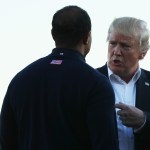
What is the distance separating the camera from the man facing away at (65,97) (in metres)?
2.29

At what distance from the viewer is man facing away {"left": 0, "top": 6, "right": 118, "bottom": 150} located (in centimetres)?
229

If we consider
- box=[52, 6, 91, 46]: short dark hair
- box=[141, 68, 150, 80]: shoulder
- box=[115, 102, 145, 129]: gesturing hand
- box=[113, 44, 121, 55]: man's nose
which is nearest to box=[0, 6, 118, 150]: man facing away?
box=[52, 6, 91, 46]: short dark hair

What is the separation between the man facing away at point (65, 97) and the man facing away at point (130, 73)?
2.85 ft

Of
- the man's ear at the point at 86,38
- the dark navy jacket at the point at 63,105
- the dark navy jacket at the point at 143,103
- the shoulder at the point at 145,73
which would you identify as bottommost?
the dark navy jacket at the point at 143,103

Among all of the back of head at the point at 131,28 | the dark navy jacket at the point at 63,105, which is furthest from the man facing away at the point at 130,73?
the dark navy jacket at the point at 63,105

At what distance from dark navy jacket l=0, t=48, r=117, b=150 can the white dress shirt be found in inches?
35.5

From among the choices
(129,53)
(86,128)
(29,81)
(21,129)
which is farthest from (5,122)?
(129,53)

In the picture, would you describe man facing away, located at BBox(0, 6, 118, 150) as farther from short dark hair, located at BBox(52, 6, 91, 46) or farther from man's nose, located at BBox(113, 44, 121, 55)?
man's nose, located at BBox(113, 44, 121, 55)

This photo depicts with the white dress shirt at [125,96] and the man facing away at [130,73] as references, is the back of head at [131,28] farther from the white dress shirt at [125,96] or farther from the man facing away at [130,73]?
the white dress shirt at [125,96]

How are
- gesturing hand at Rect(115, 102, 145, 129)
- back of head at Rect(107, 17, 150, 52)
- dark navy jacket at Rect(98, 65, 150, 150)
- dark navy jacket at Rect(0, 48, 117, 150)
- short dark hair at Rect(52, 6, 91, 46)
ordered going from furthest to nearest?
1. back of head at Rect(107, 17, 150, 52)
2. dark navy jacket at Rect(98, 65, 150, 150)
3. gesturing hand at Rect(115, 102, 145, 129)
4. short dark hair at Rect(52, 6, 91, 46)
5. dark navy jacket at Rect(0, 48, 117, 150)

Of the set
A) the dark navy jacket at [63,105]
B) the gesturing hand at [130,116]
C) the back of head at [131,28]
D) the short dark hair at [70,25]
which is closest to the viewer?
the dark navy jacket at [63,105]

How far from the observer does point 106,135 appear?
7.54 feet

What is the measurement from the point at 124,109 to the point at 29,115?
81cm

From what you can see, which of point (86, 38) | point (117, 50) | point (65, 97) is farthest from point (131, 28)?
point (65, 97)
